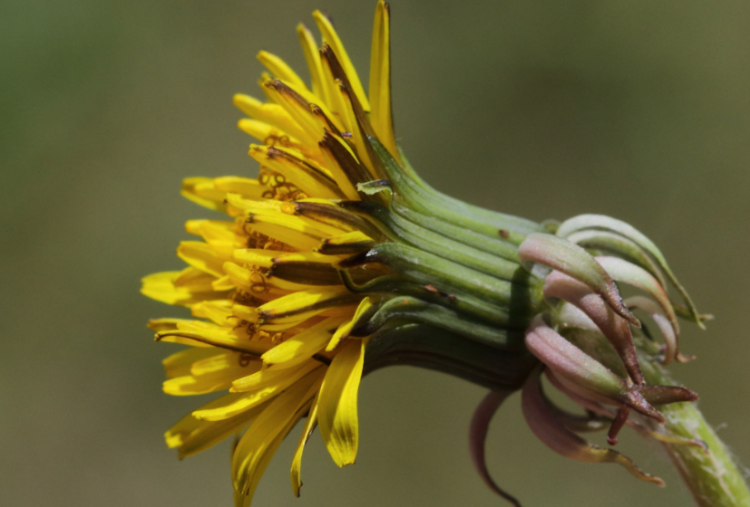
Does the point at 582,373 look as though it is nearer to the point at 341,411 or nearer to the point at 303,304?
the point at 341,411

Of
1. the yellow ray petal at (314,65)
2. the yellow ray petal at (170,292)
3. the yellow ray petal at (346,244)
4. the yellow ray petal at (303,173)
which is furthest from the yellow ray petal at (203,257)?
the yellow ray petal at (314,65)

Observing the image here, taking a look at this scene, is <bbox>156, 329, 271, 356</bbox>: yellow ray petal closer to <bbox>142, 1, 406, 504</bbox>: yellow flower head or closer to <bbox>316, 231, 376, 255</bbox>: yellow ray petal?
<bbox>142, 1, 406, 504</bbox>: yellow flower head

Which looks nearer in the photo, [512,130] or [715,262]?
[715,262]

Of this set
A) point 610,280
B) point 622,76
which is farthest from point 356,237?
point 622,76

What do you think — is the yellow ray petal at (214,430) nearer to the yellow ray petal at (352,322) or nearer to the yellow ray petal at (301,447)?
the yellow ray petal at (301,447)

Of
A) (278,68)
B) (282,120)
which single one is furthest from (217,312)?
(278,68)

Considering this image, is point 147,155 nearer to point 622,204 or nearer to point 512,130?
point 512,130
